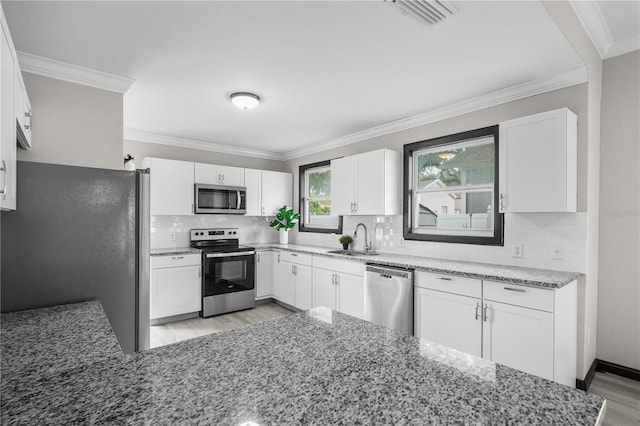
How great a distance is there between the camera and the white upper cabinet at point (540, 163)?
246 centimetres

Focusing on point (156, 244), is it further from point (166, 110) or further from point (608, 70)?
point (608, 70)

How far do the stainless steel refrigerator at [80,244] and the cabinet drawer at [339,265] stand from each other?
223 cm

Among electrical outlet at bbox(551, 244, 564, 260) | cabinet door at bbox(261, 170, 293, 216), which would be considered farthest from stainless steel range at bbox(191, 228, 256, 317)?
electrical outlet at bbox(551, 244, 564, 260)

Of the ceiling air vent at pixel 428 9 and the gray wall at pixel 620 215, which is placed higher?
the ceiling air vent at pixel 428 9

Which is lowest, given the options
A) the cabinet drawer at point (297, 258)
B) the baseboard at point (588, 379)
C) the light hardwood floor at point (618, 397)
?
the light hardwood floor at point (618, 397)

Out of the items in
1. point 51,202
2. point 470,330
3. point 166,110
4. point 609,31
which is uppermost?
point 609,31

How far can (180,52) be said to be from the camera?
233 cm

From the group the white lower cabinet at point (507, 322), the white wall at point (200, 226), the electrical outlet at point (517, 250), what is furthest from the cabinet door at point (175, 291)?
the electrical outlet at point (517, 250)

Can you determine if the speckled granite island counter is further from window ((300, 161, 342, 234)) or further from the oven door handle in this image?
window ((300, 161, 342, 234))

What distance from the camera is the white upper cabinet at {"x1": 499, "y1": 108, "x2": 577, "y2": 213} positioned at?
2.46 m

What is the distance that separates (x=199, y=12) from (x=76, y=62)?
1.25 meters

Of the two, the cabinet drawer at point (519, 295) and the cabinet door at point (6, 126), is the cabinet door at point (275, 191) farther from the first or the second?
the cabinet door at point (6, 126)

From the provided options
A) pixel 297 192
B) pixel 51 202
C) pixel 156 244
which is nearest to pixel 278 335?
pixel 51 202

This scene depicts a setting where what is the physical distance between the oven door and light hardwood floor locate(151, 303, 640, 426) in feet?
1.18
